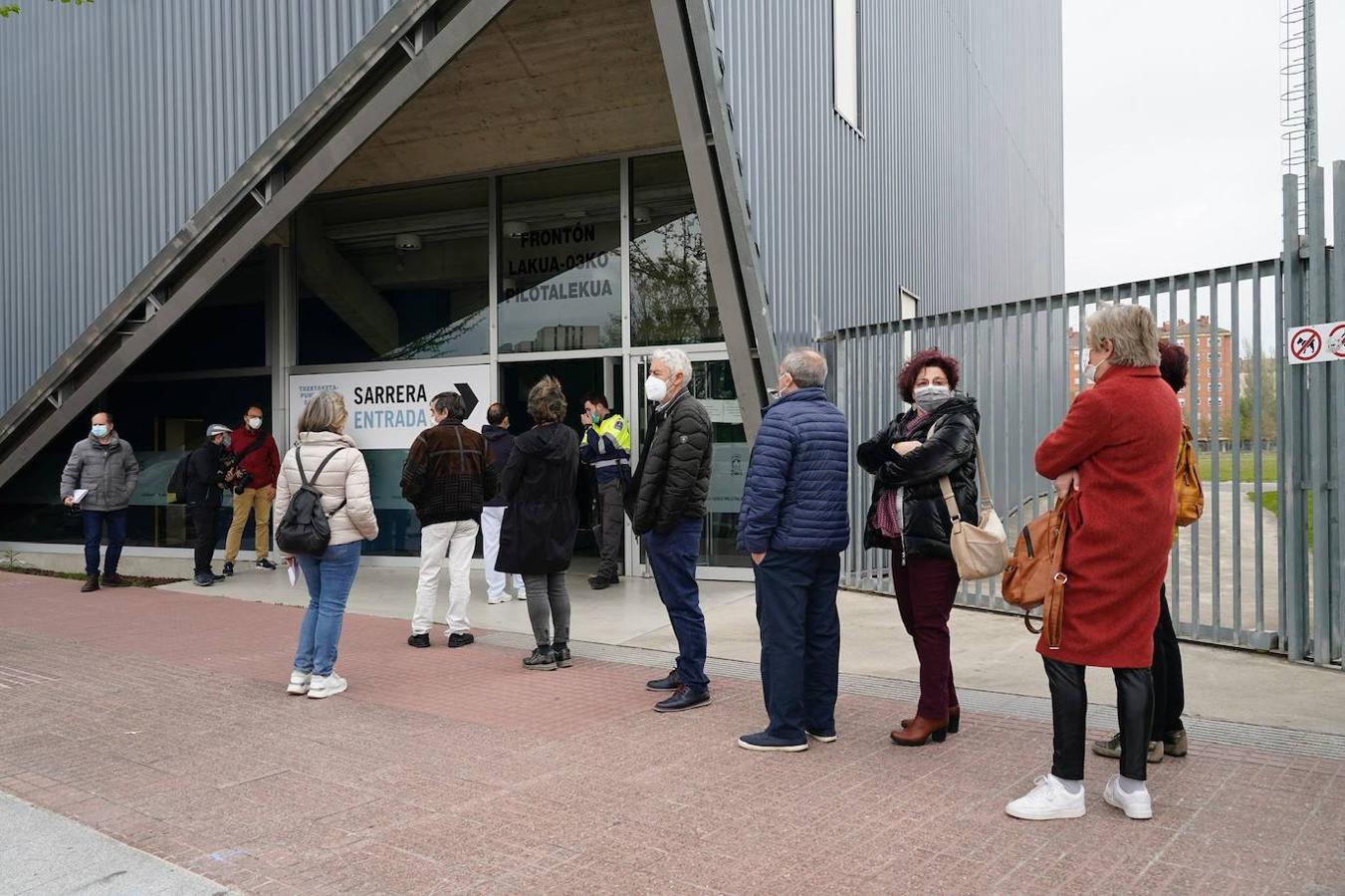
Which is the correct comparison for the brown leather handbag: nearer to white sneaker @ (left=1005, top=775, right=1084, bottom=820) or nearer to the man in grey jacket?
white sneaker @ (left=1005, top=775, right=1084, bottom=820)

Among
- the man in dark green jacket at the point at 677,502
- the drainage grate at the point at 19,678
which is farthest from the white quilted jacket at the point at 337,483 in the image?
the drainage grate at the point at 19,678

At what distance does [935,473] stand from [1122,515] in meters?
1.03

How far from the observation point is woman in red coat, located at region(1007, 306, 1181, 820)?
3.99 m

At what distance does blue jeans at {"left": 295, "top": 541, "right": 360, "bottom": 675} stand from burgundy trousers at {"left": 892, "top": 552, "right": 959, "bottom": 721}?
3.23 m

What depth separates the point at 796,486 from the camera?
16.6 ft

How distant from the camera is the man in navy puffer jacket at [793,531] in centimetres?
503

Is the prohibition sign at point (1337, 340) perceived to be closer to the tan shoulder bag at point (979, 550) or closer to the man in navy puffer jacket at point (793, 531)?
the tan shoulder bag at point (979, 550)

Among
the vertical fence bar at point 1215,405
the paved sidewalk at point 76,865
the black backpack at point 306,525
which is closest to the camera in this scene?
the paved sidewalk at point 76,865

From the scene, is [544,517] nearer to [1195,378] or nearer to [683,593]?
[683,593]

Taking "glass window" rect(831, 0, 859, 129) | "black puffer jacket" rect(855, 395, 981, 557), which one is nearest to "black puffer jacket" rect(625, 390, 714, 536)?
"black puffer jacket" rect(855, 395, 981, 557)

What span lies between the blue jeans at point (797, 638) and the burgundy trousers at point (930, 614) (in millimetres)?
355

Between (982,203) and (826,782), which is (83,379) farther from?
(982,203)

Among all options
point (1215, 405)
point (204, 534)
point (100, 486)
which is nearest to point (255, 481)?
point (204, 534)

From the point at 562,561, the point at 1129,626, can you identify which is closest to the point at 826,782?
the point at 1129,626
